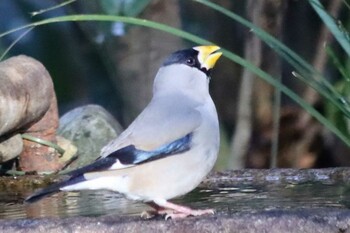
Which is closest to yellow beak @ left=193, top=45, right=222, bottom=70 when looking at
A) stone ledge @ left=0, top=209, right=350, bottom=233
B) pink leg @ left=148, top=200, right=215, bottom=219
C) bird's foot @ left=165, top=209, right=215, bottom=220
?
pink leg @ left=148, top=200, right=215, bottom=219

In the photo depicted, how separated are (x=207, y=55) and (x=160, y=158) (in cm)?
72

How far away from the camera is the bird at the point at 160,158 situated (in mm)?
3424

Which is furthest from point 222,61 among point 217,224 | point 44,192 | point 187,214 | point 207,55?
point 217,224

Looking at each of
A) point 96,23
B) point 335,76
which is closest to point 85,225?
point 96,23

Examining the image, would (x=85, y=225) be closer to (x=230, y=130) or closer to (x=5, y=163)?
(x=5, y=163)

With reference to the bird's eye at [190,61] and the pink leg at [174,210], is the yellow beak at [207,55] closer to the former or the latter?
the bird's eye at [190,61]

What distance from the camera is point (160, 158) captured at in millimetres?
3570

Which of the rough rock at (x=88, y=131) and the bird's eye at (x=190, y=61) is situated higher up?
the bird's eye at (x=190, y=61)

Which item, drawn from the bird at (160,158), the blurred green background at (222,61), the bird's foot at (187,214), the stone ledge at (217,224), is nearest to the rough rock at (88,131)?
the blurred green background at (222,61)

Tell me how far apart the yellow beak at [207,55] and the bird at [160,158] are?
0.32 metres

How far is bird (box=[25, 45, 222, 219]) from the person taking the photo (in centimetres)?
342

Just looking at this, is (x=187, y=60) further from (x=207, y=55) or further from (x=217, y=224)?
(x=217, y=224)

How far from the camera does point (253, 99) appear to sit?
759cm

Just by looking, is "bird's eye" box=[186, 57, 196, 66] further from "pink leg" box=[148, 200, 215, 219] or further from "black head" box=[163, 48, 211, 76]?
"pink leg" box=[148, 200, 215, 219]
